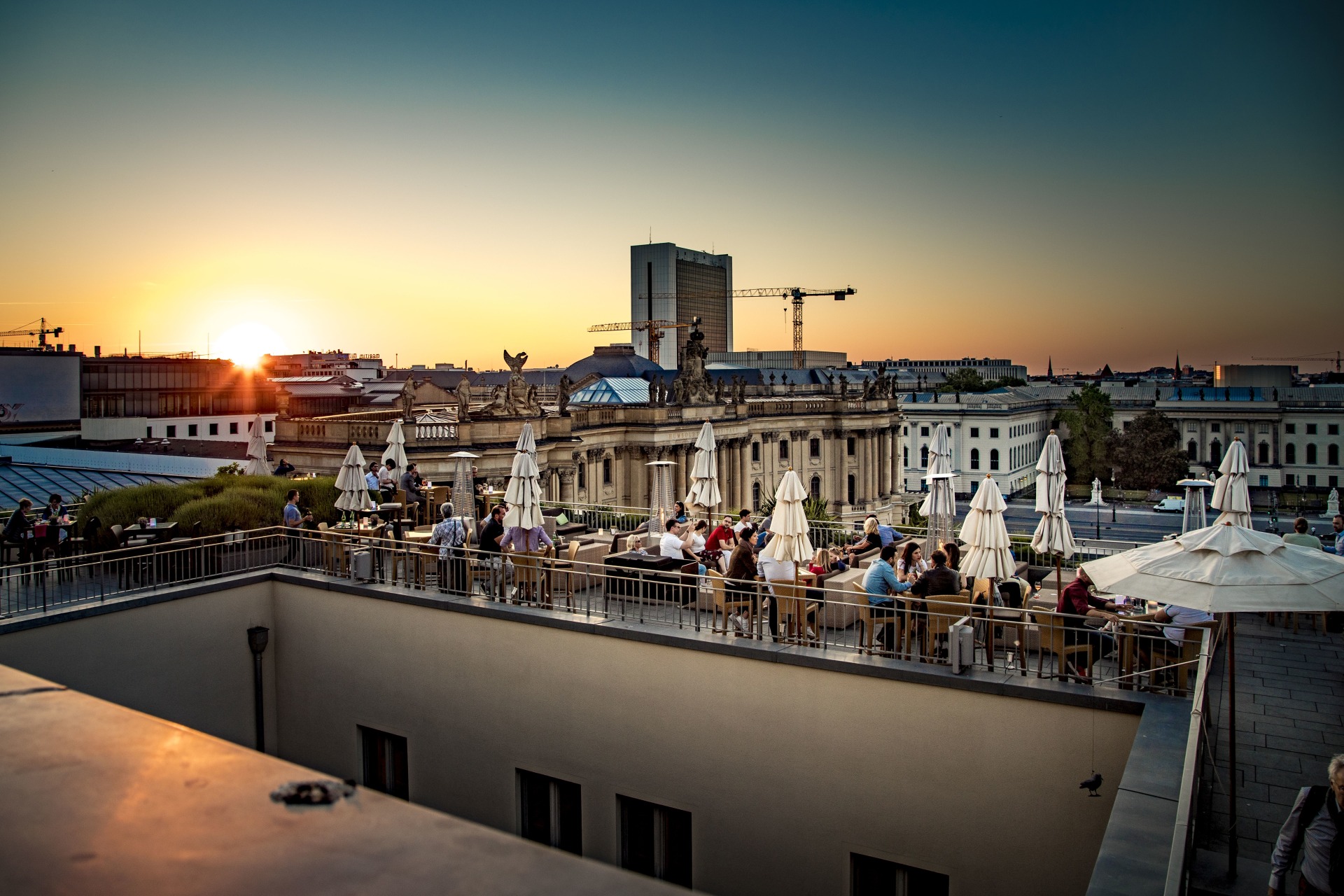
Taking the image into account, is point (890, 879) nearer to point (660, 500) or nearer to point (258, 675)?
point (258, 675)

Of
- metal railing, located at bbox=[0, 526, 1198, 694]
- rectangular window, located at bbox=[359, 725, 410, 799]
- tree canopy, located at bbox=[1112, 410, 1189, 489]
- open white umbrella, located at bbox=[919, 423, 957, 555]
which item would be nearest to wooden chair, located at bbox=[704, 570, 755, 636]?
metal railing, located at bbox=[0, 526, 1198, 694]

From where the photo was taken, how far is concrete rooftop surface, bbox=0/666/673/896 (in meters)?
1.49

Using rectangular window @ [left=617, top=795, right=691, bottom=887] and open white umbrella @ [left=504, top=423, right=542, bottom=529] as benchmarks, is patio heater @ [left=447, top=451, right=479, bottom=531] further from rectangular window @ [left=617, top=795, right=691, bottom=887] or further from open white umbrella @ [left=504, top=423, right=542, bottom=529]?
rectangular window @ [left=617, top=795, right=691, bottom=887]

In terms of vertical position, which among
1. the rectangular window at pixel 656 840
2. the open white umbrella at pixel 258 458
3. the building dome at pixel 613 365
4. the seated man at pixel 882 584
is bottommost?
the rectangular window at pixel 656 840

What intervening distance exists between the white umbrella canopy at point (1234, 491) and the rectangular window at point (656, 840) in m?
9.44

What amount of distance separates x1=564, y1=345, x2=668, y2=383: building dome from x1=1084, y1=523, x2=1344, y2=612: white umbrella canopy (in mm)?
93878

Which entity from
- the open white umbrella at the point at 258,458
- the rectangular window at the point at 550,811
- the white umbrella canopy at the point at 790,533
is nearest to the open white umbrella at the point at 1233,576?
the white umbrella canopy at the point at 790,533

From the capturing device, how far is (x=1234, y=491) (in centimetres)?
1600

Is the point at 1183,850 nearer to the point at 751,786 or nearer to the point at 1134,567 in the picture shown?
the point at 1134,567

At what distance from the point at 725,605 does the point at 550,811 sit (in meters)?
3.99

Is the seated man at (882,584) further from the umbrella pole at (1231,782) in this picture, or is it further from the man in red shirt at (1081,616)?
the umbrella pole at (1231,782)

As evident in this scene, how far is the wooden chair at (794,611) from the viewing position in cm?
1221

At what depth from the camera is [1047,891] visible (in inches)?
396

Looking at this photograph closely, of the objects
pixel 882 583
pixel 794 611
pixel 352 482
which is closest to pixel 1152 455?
pixel 352 482
